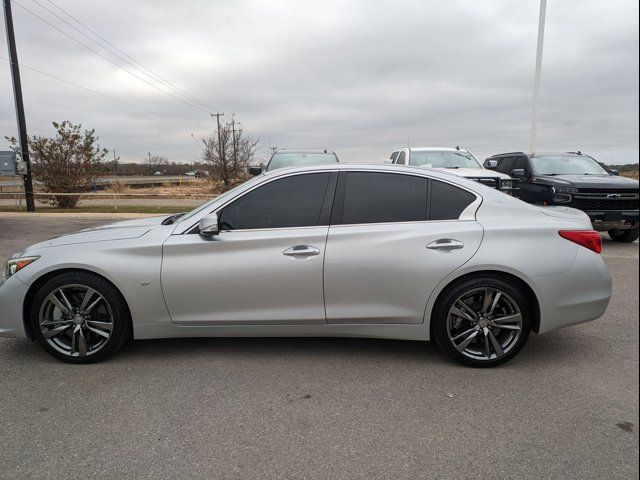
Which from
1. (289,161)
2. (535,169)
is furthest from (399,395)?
(535,169)

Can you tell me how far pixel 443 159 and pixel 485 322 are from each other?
7.61m

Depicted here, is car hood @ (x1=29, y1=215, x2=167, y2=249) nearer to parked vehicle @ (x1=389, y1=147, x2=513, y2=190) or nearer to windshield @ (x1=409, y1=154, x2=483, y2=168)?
parked vehicle @ (x1=389, y1=147, x2=513, y2=190)

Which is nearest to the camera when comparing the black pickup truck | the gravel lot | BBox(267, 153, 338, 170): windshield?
the gravel lot

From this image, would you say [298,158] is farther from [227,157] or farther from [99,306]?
[227,157]

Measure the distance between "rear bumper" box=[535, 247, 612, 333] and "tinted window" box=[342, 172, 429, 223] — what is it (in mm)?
1091

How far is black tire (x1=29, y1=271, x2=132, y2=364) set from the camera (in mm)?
3572

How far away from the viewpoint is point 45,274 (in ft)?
11.8

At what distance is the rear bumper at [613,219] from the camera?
8.37m

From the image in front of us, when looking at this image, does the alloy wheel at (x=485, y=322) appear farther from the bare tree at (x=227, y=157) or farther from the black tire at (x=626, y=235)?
the bare tree at (x=227, y=157)

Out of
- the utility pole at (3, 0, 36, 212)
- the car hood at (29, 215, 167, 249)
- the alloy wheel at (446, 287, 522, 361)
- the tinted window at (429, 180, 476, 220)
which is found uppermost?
the utility pole at (3, 0, 36, 212)

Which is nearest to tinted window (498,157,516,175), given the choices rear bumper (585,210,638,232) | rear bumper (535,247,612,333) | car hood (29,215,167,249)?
rear bumper (585,210,638,232)

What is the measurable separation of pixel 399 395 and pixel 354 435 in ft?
1.97

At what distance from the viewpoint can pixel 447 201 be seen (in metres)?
3.69

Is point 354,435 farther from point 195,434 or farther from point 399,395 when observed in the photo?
point 195,434
